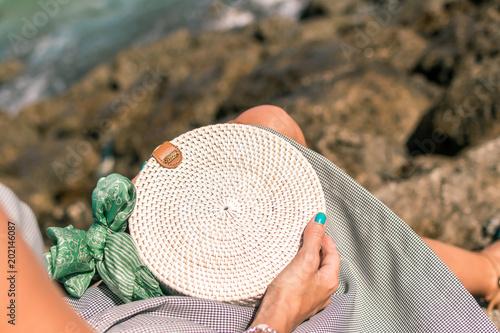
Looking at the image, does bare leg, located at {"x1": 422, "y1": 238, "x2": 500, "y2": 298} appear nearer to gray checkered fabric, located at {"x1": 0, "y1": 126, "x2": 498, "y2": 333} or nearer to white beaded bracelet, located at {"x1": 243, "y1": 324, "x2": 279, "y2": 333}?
gray checkered fabric, located at {"x1": 0, "y1": 126, "x2": 498, "y2": 333}

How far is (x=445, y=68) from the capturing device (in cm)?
381

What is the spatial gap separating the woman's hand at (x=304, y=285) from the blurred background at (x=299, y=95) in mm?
1070

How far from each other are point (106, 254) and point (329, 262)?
2.40ft

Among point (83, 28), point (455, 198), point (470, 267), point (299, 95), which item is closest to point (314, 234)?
point (470, 267)

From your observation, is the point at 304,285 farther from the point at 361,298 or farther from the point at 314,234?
the point at 361,298

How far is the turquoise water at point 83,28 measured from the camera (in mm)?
10086

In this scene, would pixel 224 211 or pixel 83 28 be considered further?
pixel 83 28

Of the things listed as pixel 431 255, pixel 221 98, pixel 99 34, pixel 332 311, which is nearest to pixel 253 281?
pixel 332 311

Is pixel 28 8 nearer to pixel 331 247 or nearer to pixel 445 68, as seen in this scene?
pixel 445 68

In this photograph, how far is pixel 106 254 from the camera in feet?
4.46

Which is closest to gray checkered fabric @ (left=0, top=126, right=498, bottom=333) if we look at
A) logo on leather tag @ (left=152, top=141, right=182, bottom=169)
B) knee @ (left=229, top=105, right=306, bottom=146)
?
knee @ (left=229, top=105, right=306, bottom=146)

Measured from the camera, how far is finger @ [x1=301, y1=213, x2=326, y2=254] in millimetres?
1384

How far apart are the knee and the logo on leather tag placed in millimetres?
484

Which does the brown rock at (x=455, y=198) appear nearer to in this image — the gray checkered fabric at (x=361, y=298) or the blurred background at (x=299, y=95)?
the blurred background at (x=299, y=95)
